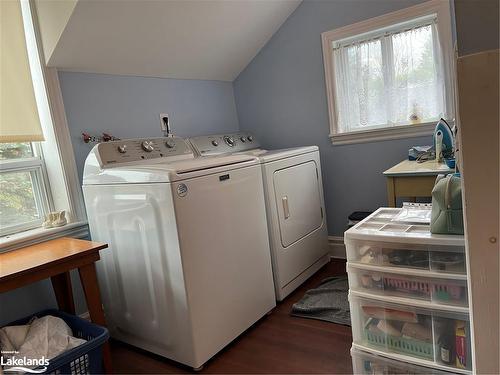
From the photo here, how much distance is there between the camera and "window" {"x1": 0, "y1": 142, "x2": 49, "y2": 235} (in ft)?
6.74

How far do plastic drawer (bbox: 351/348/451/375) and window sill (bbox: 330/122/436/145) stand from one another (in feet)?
5.67

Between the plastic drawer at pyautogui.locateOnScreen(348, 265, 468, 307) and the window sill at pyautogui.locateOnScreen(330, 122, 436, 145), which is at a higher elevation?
the window sill at pyautogui.locateOnScreen(330, 122, 436, 145)

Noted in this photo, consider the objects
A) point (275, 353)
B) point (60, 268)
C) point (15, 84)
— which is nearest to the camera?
point (60, 268)

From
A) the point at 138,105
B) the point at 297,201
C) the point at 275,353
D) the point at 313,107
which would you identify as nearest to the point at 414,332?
the point at 275,353

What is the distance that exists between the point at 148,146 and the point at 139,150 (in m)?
0.07

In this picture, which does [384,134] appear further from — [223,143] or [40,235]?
[40,235]

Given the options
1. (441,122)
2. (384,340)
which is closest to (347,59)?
(441,122)

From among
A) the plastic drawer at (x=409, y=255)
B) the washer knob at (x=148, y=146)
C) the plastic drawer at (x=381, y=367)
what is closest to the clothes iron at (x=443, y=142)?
the plastic drawer at (x=409, y=255)

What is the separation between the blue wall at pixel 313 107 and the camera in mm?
2768

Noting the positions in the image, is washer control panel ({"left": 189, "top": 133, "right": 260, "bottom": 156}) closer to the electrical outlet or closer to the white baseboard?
the electrical outlet

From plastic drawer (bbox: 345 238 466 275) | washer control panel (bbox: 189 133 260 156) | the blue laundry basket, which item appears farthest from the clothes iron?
the blue laundry basket

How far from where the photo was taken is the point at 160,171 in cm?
169

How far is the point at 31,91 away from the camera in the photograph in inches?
82.3
